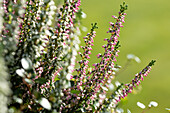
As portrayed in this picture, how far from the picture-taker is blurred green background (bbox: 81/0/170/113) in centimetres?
242

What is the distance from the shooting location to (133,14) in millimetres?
3549

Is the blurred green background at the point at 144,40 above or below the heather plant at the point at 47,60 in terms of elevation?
above

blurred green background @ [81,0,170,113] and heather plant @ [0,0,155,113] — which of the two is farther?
blurred green background @ [81,0,170,113]

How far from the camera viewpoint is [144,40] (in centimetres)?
314

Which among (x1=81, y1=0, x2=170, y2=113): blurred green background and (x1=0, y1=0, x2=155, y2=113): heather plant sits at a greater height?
(x1=81, y1=0, x2=170, y2=113): blurred green background

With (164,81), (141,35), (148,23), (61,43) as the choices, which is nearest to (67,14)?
(61,43)

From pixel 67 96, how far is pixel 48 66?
122mm

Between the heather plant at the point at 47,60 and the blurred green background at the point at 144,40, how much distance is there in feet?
4.24

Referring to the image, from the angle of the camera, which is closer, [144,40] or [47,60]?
[47,60]

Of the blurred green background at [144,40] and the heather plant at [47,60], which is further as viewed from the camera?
the blurred green background at [144,40]

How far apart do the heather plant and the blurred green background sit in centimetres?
129

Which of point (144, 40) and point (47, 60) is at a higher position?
point (144, 40)

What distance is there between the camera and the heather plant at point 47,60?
0.70 meters

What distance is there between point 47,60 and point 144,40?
8.13ft
